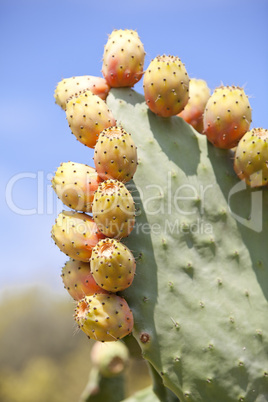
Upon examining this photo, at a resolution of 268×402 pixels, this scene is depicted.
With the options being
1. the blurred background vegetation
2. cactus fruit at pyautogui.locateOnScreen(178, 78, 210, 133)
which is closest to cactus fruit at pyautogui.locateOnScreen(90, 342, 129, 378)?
cactus fruit at pyautogui.locateOnScreen(178, 78, 210, 133)

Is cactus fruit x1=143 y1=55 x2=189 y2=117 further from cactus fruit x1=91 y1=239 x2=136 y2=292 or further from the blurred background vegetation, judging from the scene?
the blurred background vegetation

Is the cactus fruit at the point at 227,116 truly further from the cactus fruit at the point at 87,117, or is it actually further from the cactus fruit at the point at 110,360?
the cactus fruit at the point at 110,360

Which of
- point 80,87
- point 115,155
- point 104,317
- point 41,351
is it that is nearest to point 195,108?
point 80,87

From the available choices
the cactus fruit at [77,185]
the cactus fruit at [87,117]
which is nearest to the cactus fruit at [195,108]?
the cactus fruit at [87,117]

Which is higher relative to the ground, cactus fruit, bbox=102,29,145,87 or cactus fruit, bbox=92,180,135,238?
cactus fruit, bbox=102,29,145,87

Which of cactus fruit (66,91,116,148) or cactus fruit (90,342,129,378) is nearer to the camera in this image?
cactus fruit (66,91,116,148)

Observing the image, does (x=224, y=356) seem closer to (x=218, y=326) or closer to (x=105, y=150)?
(x=218, y=326)

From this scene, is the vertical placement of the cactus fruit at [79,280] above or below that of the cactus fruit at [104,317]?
above
